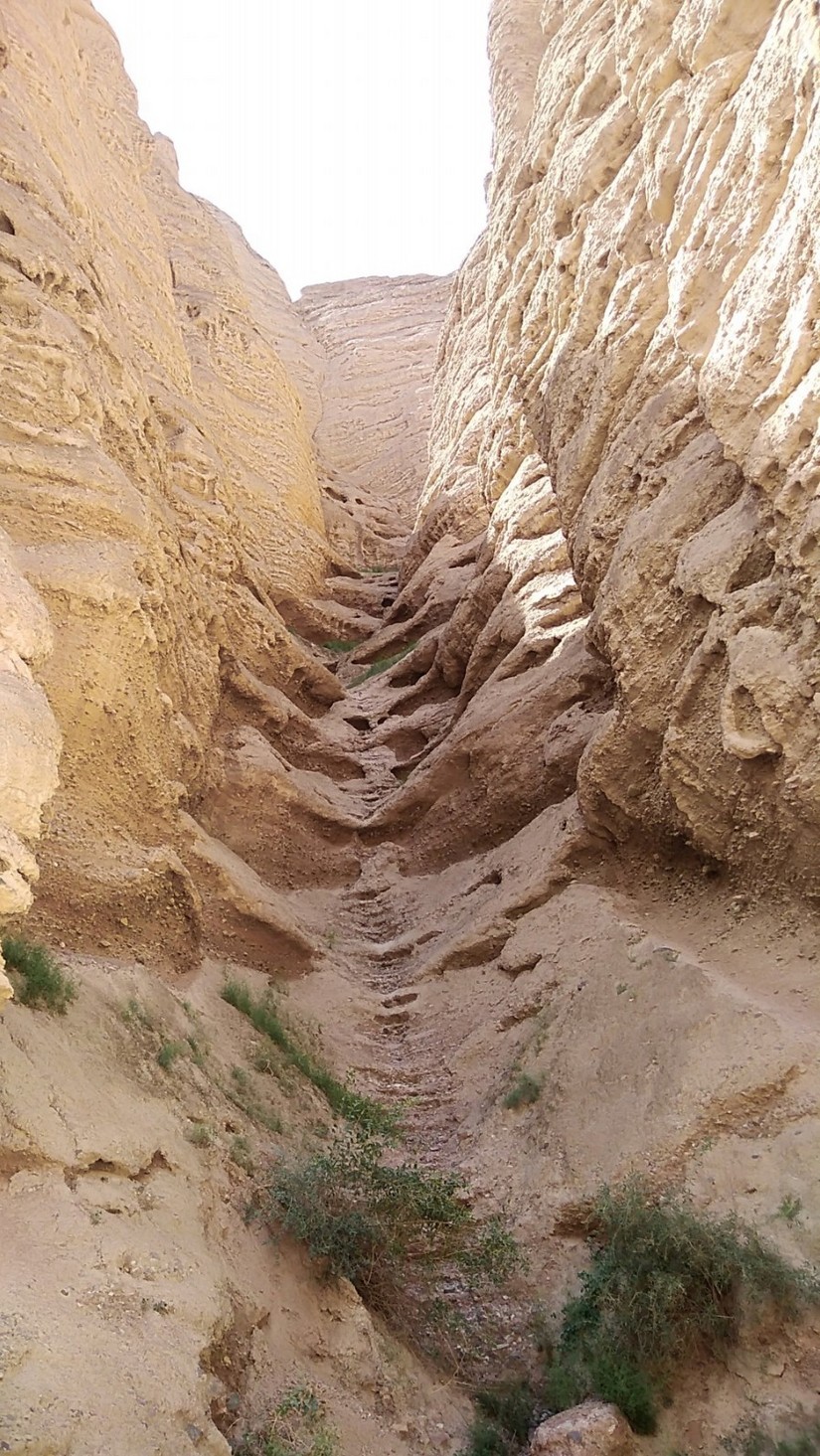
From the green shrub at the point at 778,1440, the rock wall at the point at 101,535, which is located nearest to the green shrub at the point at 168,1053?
the rock wall at the point at 101,535

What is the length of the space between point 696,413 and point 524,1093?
5615 mm

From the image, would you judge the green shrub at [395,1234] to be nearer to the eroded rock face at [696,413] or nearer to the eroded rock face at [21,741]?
the eroded rock face at [21,741]

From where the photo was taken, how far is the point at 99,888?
20.2 feet

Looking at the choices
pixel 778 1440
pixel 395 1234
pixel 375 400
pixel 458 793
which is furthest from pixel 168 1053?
pixel 375 400

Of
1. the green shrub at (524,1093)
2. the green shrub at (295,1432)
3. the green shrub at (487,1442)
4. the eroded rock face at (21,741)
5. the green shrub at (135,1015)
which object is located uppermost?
the eroded rock face at (21,741)

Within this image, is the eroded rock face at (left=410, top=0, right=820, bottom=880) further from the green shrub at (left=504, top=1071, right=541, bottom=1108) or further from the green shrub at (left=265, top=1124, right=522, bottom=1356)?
the green shrub at (left=265, top=1124, right=522, bottom=1356)

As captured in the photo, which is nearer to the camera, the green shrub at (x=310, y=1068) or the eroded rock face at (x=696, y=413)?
the eroded rock face at (x=696, y=413)

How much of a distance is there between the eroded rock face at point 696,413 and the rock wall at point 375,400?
1305 centimetres

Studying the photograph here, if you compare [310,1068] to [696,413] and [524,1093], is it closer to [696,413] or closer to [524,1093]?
[524,1093]

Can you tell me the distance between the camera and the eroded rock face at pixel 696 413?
5742 mm

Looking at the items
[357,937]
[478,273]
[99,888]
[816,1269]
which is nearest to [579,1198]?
[816,1269]

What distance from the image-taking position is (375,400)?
1196 inches

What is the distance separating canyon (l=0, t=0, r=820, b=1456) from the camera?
405cm

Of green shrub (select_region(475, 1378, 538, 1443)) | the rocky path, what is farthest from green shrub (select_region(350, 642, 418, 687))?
green shrub (select_region(475, 1378, 538, 1443))
